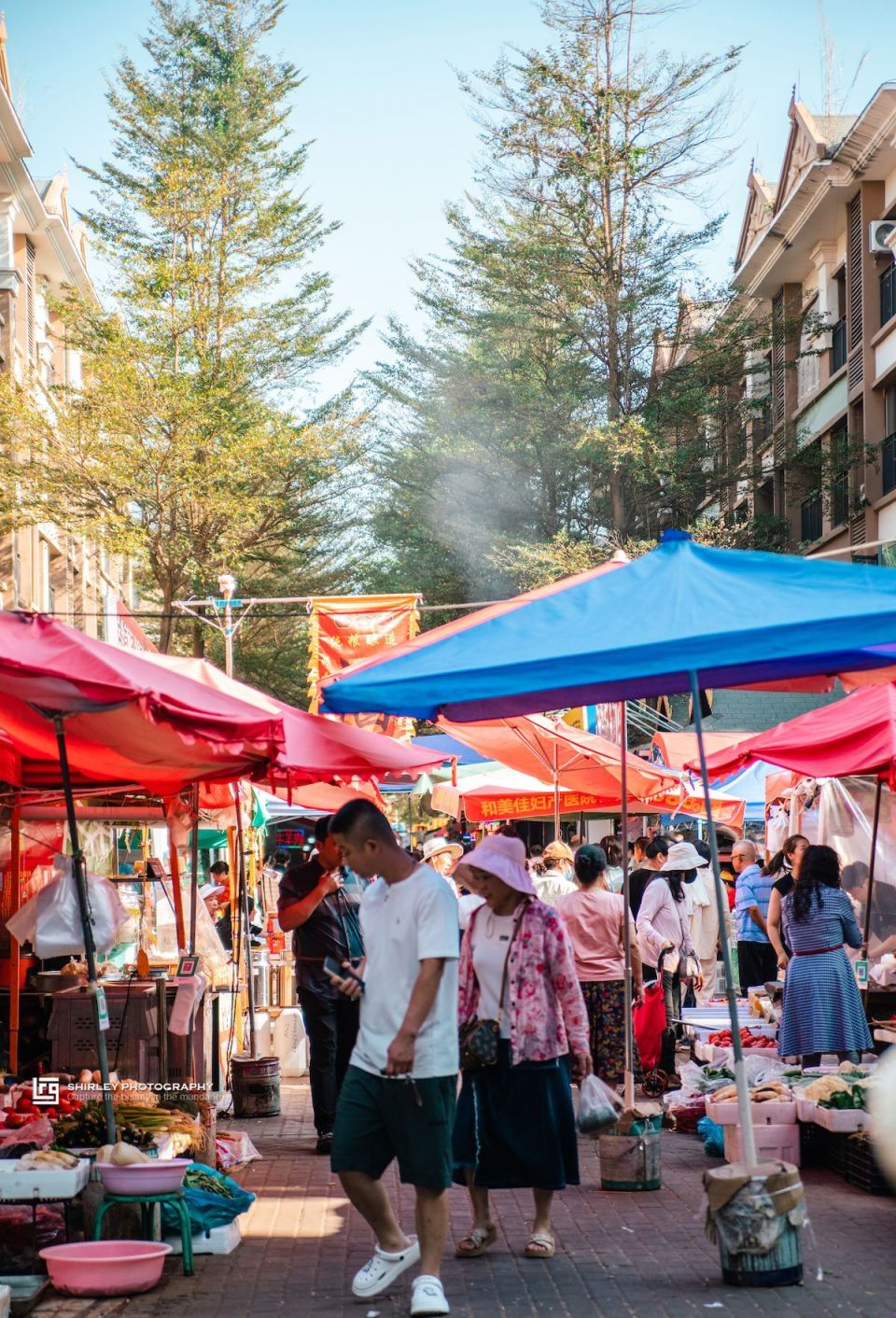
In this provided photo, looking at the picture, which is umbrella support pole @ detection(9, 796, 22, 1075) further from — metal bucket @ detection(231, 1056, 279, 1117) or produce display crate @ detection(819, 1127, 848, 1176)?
produce display crate @ detection(819, 1127, 848, 1176)

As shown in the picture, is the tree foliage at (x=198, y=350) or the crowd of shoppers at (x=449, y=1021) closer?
the crowd of shoppers at (x=449, y=1021)

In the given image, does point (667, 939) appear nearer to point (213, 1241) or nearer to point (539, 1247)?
point (539, 1247)

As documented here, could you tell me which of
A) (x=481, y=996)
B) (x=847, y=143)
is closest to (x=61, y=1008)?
(x=481, y=996)

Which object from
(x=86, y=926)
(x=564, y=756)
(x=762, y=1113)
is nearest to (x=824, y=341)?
(x=564, y=756)

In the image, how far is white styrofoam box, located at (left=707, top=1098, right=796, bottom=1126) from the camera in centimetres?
830

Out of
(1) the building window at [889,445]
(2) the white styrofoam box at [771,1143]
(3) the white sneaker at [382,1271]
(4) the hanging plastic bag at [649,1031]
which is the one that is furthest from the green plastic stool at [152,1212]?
(1) the building window at [889,445]

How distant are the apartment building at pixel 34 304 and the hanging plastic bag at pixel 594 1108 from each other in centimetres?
1890

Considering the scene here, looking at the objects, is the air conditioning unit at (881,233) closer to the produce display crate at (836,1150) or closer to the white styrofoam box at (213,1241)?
the produce display crate at (836,1150)

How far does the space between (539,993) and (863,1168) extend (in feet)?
8.63

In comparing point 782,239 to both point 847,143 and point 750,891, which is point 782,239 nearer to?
point 847,143

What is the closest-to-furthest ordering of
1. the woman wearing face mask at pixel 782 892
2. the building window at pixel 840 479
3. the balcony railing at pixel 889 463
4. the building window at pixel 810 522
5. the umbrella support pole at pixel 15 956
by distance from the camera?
1. the umbrella support pole at pixel 15 956
2. the woman wearing face mask at pixel 782 892
3. the balcony railing at pixel 889 463
4. the building window at pixel 840 479
5. the building window at pixel 810 522

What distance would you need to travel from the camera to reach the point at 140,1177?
6332 mm

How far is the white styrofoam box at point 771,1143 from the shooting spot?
8227 millimetres

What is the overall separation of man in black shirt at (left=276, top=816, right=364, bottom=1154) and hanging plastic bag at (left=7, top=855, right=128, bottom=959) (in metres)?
1.14
